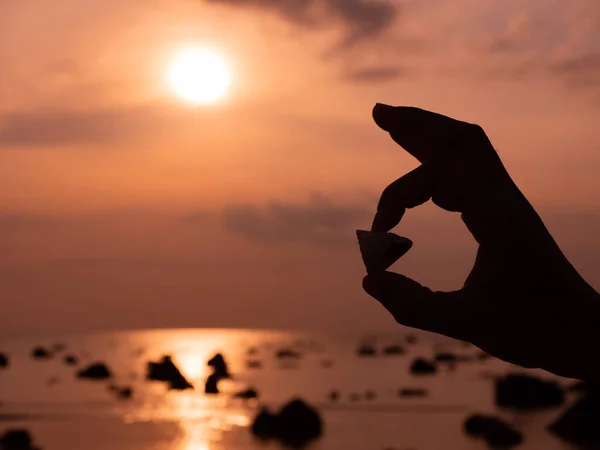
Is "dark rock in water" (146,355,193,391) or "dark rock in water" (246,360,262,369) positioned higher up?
"dark rock in water" (246,360,262,369)

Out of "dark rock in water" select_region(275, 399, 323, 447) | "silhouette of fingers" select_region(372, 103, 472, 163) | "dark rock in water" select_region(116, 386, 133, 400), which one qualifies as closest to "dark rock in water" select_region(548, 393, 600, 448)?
"dark rock in water" select_region(275, 399, 323, 447)

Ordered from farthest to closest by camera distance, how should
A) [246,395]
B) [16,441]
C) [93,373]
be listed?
[93,373]
[246,395]
[16,441]

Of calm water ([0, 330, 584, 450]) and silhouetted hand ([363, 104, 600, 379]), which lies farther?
calm water ([0, 330, 584, 450])

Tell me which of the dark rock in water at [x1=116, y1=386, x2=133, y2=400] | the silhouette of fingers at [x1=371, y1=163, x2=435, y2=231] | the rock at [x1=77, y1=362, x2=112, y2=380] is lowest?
the silhouette of fingers at [x1=371, y1=163, x2=435, y2=231]

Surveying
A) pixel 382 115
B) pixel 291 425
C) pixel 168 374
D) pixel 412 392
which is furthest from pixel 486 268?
pixel 168 374

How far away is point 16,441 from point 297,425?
1364 centimetres

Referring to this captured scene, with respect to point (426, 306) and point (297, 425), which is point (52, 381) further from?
point (426, 306)

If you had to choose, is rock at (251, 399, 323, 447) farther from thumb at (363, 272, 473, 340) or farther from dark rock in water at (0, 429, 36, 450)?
thumb at (363, 272, 473, 340)

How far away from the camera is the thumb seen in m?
5.00

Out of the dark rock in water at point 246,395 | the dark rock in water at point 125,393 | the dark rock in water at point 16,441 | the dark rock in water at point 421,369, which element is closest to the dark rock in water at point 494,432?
the dark rock in water at point 16,441

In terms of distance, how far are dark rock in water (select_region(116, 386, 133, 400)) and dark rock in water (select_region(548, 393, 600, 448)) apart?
3569 cm

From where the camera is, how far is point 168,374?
89.7m

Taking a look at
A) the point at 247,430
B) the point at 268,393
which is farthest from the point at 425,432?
the point at 268,393

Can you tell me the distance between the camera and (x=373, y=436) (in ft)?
153
